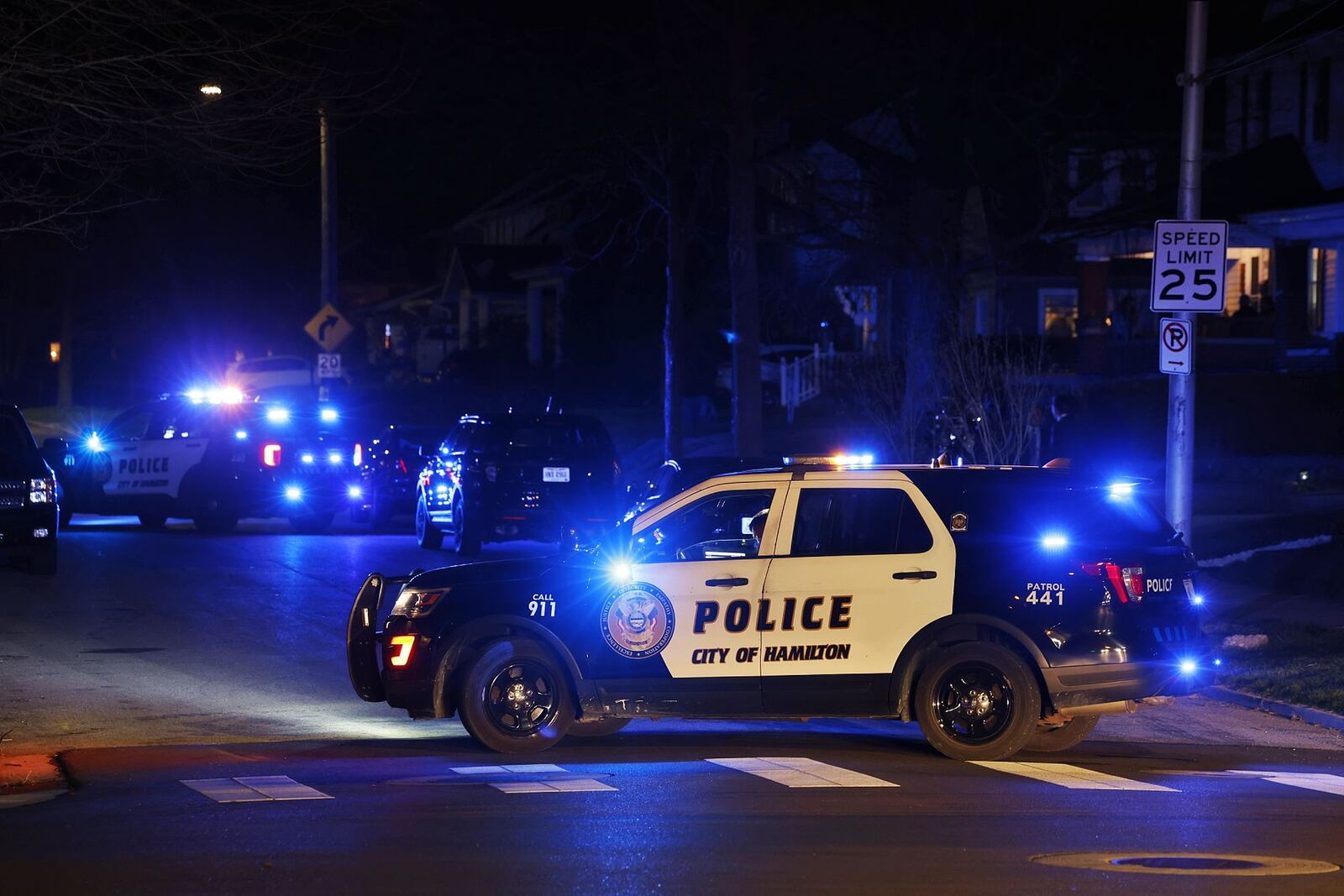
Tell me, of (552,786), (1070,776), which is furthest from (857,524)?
(552,786)

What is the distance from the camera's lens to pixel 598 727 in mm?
10969

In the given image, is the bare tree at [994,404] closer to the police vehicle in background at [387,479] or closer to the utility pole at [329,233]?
the police vehicle in background at [387,479]

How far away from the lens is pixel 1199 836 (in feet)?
26.4

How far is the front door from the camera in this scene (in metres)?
10.2

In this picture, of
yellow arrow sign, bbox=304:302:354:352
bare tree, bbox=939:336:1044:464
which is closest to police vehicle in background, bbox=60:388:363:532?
yellow arrow sign, bbox=304:302:354:352

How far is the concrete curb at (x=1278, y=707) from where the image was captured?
1194cm

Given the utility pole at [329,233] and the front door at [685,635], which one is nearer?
the front door at [685,635]

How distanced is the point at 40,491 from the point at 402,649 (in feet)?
32.1

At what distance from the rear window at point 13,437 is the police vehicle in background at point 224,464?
5719 millimetres

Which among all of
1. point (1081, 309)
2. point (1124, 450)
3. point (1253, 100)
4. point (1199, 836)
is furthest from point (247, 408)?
point (1253, 100)

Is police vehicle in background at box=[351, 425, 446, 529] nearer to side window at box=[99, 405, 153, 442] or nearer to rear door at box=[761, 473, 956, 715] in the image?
side window at box=[99, 405, 153, 442]

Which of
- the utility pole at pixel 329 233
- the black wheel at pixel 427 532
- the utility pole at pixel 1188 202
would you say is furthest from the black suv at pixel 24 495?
the utility pole at pixel 329 233

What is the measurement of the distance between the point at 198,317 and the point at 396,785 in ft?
205

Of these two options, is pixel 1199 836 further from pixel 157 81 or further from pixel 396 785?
pixel 157 81
